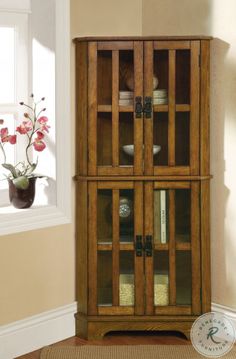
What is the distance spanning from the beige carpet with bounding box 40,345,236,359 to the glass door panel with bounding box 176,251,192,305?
0.26m

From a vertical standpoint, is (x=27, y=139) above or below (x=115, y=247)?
above

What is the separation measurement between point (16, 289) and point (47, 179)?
24.2 inches

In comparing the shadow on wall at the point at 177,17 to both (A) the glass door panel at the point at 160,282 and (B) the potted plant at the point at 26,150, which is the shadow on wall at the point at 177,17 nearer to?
(B) the potted plant at the point at 26,150

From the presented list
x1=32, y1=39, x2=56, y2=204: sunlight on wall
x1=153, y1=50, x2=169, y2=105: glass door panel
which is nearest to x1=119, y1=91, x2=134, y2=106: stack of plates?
x1=153, y1=50, x2=169, y2=105: glass door panel

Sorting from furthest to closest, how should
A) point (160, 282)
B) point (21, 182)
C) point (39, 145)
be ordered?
point (160, 282) → point (39, 145) → point (21, 182)

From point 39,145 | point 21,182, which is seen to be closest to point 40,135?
point 39,145

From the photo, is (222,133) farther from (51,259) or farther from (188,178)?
(51,259)

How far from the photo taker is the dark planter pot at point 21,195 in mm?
3363

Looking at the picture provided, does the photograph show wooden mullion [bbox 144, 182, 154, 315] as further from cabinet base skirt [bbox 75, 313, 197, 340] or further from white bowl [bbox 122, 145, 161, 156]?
white bowl [bbox 122, 145, 161, 156]

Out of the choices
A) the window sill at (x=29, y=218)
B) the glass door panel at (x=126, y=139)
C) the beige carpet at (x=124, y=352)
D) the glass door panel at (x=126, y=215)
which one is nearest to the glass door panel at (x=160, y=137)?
the glass door panel at (x=126, y=139)

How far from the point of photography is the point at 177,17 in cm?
359

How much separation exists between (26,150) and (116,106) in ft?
1.77

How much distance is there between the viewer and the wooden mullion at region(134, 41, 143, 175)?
341cm

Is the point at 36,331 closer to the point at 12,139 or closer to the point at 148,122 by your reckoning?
the point at 12,139
